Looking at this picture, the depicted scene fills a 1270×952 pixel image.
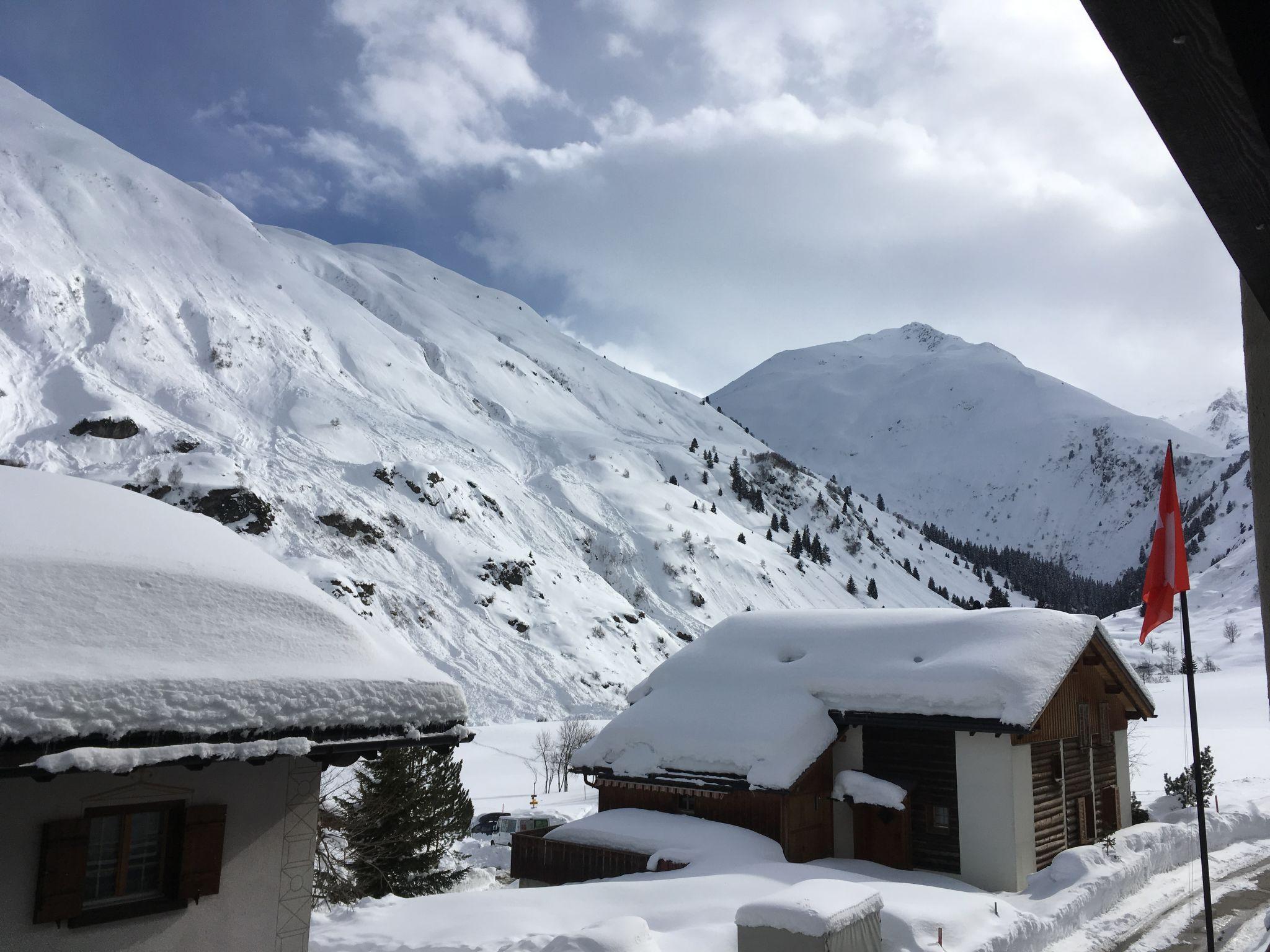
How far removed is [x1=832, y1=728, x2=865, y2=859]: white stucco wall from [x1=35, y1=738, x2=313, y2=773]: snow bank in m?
16.4

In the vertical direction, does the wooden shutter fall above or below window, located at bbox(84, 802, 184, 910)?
below

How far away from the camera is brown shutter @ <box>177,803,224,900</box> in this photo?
6.87 meters

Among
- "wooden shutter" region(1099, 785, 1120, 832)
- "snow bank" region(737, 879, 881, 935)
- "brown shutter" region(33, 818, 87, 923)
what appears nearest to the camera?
"brown shutter" region(33, 818, 87, 923)

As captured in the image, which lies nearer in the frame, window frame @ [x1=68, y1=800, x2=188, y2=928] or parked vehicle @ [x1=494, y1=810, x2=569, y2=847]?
window frame @ [x1=68, y1=800, x2=188, y2=928]

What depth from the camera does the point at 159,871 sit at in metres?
6.94

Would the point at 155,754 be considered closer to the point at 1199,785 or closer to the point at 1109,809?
the point at 1199,785

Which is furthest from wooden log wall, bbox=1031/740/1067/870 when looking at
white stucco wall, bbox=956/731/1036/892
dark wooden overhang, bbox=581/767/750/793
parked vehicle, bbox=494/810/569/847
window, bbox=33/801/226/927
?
window, bbox=33/801/226/927

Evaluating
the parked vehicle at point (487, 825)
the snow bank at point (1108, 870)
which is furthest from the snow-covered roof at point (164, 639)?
the parked vehicle at point (487, 825)

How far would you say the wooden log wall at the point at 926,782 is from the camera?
62.2ft

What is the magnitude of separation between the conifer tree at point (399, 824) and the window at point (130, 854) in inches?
440

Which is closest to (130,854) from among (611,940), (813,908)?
(611,940)

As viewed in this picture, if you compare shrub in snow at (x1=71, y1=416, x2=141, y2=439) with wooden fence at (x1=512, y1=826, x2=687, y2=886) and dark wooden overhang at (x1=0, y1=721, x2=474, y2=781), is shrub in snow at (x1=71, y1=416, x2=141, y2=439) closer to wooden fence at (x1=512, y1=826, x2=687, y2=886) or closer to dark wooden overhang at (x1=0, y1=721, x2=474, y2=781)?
wooden fence at (x1=512, y1=826, x2=687, y2=886)

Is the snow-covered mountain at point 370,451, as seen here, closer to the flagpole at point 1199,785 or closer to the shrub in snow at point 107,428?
the shrub in snow at point 107,428

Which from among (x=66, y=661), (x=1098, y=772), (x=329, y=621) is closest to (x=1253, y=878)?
(x=1098, y=772)
